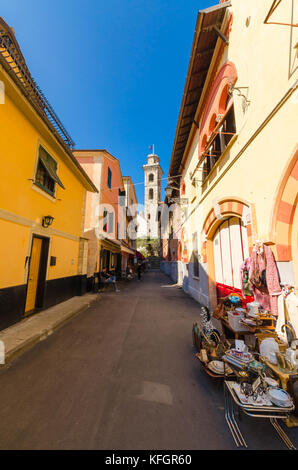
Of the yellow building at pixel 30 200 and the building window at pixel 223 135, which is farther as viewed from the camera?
the building window at pixel 223 135

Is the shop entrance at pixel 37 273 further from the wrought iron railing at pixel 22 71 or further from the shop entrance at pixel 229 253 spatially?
the shop entrance at pixel 229 253

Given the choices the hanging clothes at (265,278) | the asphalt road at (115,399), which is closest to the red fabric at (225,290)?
the hanging clothes at (265,278)

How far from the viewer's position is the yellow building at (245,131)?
9.80 ft

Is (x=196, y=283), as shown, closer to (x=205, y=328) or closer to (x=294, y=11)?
(x=205, y=328)

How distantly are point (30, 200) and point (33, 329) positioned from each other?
11.8 ft

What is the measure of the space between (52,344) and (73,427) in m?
2.37

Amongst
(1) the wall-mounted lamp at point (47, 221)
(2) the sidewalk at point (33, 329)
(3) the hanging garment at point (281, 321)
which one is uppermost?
(1) the wall-mounted lamp at point (47, 221)

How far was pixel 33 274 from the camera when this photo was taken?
5762 millimetres

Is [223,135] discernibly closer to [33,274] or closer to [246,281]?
[246,281]

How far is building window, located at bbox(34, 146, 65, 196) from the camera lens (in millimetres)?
5766

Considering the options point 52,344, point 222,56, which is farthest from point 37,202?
point 222,56

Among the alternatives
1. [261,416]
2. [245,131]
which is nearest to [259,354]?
[261,416]

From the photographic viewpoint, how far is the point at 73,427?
73.5 inches

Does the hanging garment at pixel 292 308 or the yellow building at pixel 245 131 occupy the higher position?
the yellow building at pixel 245 131
